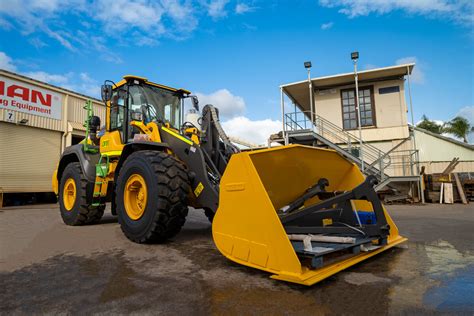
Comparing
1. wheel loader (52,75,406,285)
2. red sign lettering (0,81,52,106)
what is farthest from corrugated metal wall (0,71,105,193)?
wheel loader (52,75,406,285)

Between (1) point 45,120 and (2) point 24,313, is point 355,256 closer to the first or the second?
(2) point 24,313

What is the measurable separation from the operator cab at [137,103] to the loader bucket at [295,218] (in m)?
2.81

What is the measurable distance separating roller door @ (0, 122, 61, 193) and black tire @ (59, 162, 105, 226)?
10.4 metres

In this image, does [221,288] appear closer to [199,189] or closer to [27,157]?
[199,189]

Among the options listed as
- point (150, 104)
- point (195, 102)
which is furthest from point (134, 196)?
point (195, 102)

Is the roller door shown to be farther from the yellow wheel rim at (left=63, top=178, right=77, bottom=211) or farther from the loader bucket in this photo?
the loader bucket

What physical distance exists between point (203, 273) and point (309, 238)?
111cm

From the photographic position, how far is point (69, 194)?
703cm

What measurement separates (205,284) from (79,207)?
15.6ft

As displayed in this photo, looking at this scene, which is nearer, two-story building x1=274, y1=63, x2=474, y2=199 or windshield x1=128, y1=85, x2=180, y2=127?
windshield x1=128, y1=85, x2=180, y2=127

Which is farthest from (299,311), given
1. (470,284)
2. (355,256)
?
(470,284)

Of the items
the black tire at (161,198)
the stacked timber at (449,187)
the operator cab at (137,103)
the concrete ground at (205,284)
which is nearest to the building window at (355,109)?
the stacked timber at (449,187)

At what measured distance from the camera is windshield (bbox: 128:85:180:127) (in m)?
5.62

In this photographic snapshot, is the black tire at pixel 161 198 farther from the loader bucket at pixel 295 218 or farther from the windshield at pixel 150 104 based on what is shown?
the windshield at pixel 150 104
